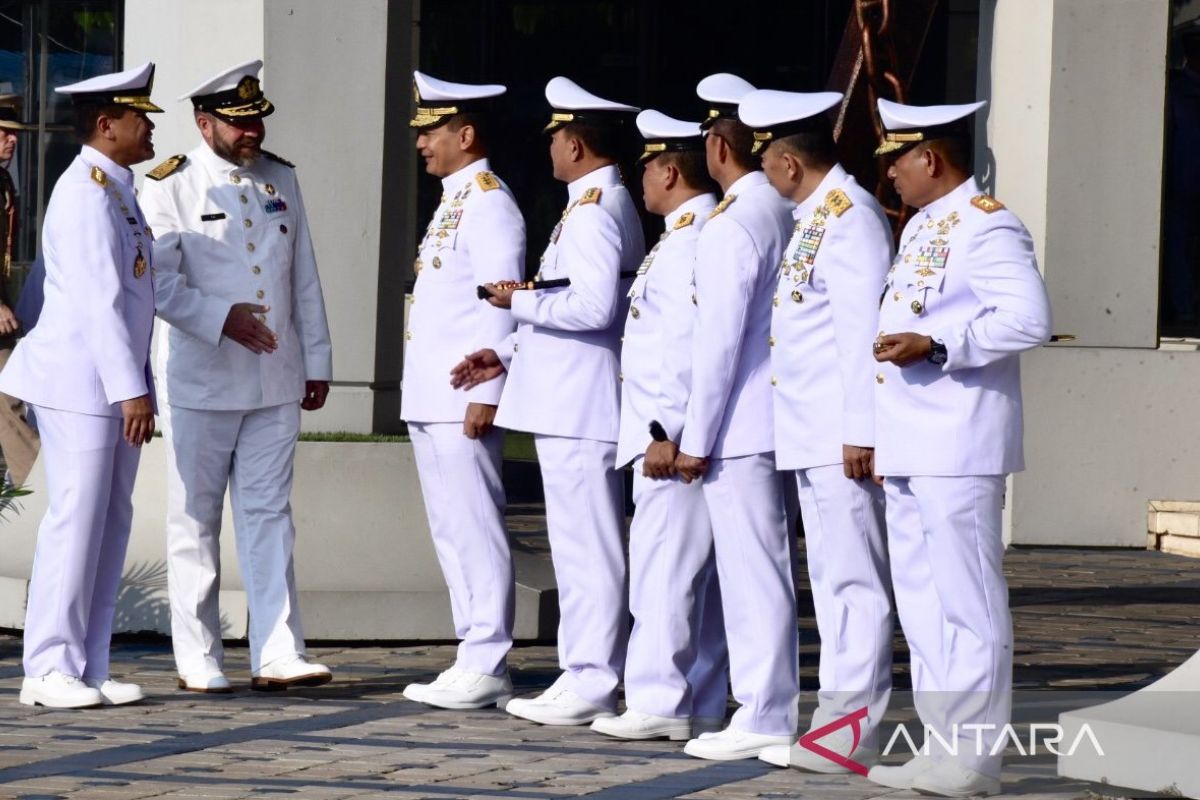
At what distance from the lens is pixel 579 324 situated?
6.84 meters

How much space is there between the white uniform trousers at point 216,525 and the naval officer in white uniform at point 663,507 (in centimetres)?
128

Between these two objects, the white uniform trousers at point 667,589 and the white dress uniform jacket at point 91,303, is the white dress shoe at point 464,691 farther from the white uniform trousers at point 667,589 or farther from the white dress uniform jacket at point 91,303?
the white dress uniform jacket at point 91,303

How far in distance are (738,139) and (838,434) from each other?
93cm

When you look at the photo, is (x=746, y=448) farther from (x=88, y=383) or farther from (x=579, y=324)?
(x=88, y=383)

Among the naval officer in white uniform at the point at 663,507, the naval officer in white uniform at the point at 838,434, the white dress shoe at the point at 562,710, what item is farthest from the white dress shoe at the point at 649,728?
the naval officer in white uniform at the point at 838,434

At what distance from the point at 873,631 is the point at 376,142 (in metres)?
3.75

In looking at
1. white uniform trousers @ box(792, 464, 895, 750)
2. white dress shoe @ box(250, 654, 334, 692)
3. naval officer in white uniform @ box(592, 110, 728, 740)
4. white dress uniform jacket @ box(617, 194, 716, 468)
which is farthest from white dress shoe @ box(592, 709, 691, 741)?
white dress shoe @ box(250, 654, 334, 692)

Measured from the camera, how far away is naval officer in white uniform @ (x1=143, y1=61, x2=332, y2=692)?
24.2 ft

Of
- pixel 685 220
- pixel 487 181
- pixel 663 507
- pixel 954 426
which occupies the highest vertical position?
pixel 487 181

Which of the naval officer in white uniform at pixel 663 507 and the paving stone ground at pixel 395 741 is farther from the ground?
the naval officer in white uniform at pixel 663 507

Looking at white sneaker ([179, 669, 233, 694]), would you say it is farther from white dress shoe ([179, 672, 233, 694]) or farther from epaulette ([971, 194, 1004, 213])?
epaulette ([971, 194, 1004, 213])

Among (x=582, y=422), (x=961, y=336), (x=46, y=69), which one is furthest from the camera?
(x=46, y=69)

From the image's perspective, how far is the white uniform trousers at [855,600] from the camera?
612 cm

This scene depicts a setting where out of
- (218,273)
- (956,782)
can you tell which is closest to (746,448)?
(956,782)
